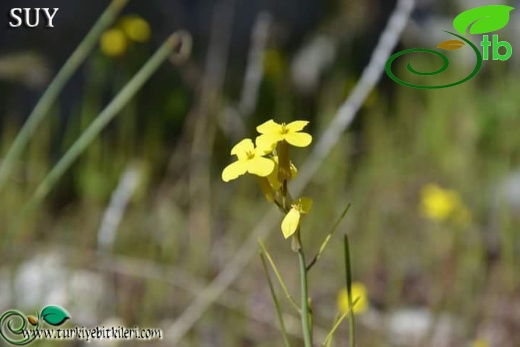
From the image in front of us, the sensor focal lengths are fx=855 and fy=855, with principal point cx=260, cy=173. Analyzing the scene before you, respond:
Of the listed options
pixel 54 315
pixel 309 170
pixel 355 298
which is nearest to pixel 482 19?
pixel 309 170

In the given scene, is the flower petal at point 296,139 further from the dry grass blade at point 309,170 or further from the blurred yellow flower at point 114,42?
the blurred yellow flower at point 114,42

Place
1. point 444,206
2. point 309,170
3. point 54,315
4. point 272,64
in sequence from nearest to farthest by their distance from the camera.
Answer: point 54,315 → point 309,170 → point 444,206 → point 272,64

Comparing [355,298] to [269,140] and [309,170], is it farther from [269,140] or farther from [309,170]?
[269,140]

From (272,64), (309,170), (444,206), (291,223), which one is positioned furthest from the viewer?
(272,64)

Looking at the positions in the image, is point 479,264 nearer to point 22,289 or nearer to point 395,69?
point 395,69

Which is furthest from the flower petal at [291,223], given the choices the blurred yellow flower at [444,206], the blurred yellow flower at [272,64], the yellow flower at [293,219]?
the blurred yellow flower at [272,64]

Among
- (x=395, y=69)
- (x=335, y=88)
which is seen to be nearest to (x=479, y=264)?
(x=395, y=69)
